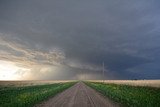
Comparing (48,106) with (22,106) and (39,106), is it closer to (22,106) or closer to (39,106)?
(39,106)

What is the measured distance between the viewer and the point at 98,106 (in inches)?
739

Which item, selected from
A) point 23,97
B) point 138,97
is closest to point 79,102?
point 138,97

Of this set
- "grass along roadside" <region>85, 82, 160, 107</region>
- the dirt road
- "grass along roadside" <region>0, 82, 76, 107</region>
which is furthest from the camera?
"grass along roadside" <region>0, 82, 76, 107</region>

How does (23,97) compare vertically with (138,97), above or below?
below

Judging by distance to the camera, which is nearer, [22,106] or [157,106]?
[157,106]

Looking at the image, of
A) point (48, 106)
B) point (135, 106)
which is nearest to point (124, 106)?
point (135, 106)

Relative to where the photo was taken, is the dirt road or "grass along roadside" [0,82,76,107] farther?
"grass along roadside" [0,82,76,107]

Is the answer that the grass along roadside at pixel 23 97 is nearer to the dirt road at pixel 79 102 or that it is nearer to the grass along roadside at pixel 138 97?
the dirt road at pixel 79 102

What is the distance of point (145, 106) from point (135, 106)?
3.28ft

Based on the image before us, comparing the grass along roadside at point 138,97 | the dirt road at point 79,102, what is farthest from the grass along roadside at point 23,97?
the grass along roadside at point 138,97

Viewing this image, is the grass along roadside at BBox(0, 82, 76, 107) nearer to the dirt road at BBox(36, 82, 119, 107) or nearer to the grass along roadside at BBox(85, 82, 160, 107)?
the dirt road at BBox(36, 82, 119, 107)

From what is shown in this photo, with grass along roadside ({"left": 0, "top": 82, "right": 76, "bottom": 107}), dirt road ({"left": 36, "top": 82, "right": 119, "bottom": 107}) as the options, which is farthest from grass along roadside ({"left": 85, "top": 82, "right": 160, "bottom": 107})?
grass along roadside ({"left": 0, "top": 82, "right": 76, "bottom": 107})

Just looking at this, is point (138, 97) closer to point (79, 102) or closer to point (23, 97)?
point (79, 102)

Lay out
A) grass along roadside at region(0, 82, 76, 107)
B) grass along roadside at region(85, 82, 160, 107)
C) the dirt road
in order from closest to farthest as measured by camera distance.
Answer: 1. grass along roadside at region(85, 82, 160, 107)
2. the dirt road
3. grass along roadside at region(0, 82, 76, 107)
